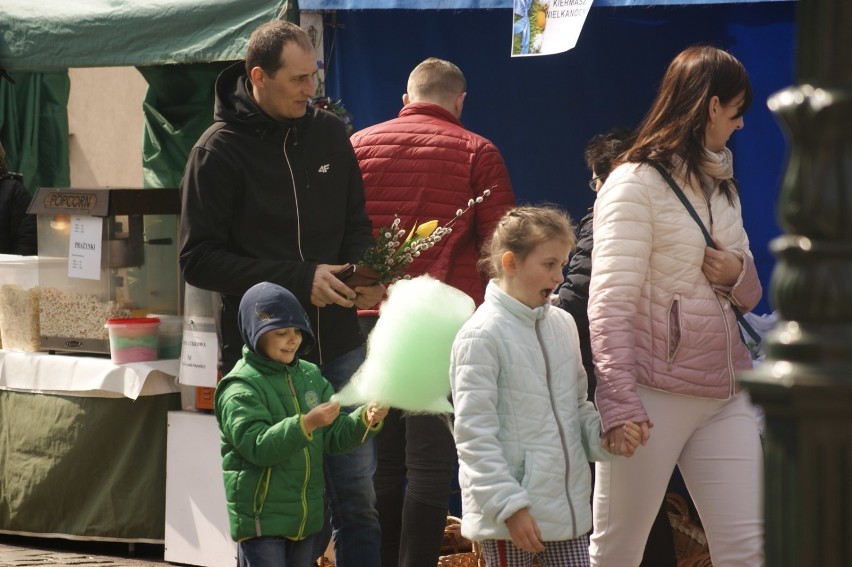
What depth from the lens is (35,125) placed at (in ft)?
26.6

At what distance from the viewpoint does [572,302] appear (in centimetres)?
518

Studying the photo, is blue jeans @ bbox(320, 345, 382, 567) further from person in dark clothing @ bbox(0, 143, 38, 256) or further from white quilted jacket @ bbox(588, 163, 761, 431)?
person in dark clothing @ bbox(0, 143, 38, 256)

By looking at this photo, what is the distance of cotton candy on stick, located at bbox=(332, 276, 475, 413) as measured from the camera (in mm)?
3760

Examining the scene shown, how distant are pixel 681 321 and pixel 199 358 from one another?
Result: 261 centimetres

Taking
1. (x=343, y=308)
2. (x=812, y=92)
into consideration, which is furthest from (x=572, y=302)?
(x=812, y=92)

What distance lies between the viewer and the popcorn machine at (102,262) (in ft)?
20.5

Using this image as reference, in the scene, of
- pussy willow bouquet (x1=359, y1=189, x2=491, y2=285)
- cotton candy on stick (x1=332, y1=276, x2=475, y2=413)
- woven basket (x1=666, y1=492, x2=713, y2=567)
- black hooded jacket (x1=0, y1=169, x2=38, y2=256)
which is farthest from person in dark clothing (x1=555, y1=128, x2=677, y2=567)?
black hooded jacket (x1=0, y1=169, x2=38, y2=256)

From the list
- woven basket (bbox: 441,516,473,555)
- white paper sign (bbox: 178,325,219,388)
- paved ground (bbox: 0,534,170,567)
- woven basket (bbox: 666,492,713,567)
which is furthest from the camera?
paved ground (bbox: 0,534,170,567)

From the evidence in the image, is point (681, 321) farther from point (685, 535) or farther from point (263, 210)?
point (685, 535)

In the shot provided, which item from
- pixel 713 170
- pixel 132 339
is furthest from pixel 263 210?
pixel 132 339

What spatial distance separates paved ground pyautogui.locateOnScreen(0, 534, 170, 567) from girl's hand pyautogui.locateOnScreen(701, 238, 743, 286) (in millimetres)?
3364

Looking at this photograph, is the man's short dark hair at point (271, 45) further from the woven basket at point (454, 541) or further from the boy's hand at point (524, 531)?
the woven basket at point (454, 541)

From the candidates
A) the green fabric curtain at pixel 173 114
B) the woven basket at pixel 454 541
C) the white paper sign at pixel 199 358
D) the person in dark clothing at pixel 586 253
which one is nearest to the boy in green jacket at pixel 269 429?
the person in dark clothing at pixel 586 253

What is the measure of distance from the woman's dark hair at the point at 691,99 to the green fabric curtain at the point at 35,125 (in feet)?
16.5
